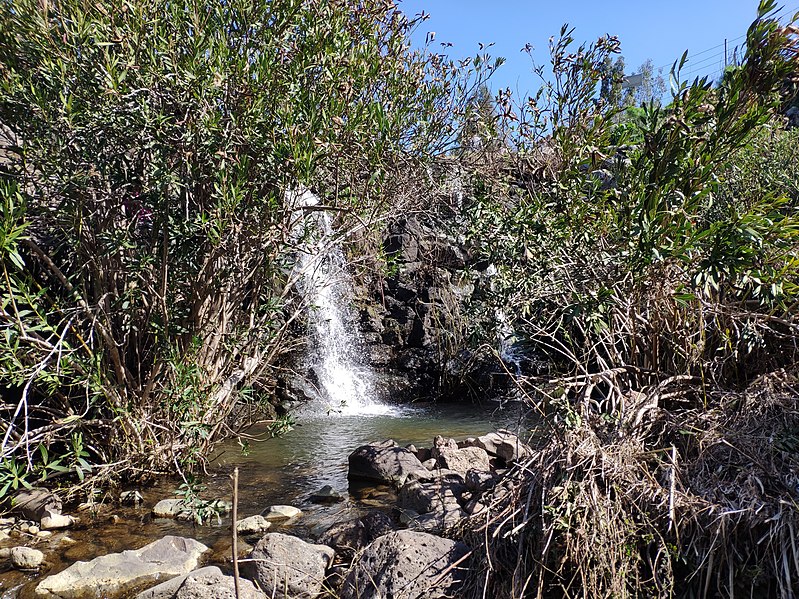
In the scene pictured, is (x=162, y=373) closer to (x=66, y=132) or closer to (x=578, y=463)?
(x=66, y=132)

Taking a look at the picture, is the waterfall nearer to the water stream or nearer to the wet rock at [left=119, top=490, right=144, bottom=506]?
the water stream

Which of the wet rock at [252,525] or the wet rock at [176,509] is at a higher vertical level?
the wet rock at [176,509]

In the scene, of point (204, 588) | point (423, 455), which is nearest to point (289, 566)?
point (204, 588)

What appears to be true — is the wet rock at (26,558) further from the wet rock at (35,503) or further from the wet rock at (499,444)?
the wet rock at (499,444)

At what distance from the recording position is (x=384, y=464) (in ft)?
20.6

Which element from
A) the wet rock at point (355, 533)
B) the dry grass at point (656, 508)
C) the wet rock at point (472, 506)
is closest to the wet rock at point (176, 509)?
the wet rock at point (355, 533)

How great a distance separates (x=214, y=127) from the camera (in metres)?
4.68

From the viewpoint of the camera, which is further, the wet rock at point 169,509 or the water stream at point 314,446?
the wet rock at point 169,509

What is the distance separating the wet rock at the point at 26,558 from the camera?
431 centimetres

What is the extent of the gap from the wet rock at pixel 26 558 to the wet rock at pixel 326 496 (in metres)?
2.26

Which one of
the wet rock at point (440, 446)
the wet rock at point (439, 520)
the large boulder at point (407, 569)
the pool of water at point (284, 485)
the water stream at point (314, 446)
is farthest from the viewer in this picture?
the wet rock at point (440, 446)

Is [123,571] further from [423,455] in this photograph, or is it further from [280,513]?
[423,455]

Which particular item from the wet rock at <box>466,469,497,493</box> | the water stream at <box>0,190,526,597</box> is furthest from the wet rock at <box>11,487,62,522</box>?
the wet rock at <box>466,469,497,493</box>

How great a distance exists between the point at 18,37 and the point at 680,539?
18.8ft
